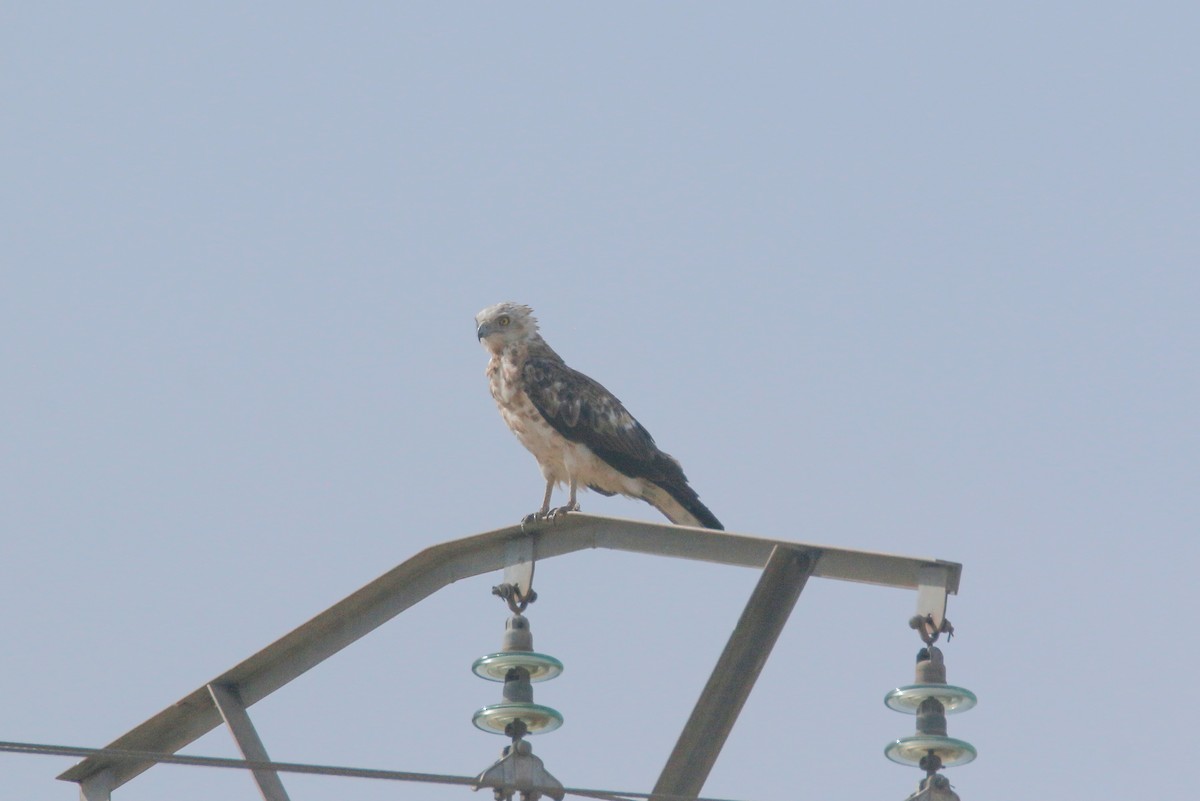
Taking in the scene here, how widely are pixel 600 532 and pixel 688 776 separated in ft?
3.61

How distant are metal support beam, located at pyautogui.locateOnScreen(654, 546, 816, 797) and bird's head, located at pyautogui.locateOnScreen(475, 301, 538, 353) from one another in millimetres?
6853

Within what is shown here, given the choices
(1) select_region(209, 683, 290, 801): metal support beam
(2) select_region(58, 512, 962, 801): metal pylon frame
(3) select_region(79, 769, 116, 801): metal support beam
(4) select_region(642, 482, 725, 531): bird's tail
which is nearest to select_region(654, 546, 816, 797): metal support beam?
(2) select_region(58, 512, 962, 801): metal pylon frame

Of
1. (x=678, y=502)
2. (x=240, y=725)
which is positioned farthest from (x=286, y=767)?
(x=678, y=502)

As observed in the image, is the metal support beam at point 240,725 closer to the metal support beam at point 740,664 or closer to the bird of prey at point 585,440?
the metal support beam at point 740,664

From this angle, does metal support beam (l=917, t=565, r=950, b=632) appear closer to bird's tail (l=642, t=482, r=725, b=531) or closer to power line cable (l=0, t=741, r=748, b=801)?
power line cable (l=0, t=741, r=748, b=801)

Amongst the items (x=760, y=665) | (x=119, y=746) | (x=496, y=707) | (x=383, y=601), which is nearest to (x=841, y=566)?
(x=760, y=665)

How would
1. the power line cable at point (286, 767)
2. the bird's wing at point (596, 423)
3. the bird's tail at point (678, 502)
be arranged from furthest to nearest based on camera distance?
the bird's wing at point (596, 423) → the bird's tail at point (678, 502) → the power line cable at point (286, 767)

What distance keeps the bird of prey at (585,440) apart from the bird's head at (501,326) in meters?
0.33

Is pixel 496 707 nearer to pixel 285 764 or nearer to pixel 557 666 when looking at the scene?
pixel 557 666

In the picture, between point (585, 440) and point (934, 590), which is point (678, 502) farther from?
point (934, 590)

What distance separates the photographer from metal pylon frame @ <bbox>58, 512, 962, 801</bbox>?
249 inches

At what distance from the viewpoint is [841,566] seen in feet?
21.1

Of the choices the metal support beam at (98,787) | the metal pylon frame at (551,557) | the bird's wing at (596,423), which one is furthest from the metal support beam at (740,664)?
the bird's wing at (596,423)

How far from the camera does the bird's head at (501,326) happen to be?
13.1m
